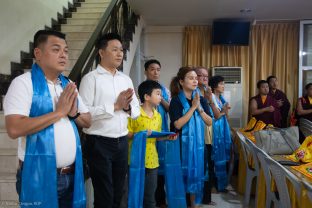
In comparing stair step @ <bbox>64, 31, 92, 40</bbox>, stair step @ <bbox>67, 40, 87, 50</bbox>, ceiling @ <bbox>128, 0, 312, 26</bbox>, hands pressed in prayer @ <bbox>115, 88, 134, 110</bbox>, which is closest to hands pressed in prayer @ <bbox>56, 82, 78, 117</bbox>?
hands pressed in prayer @ <bbox>115, 88, 134, 110</bbox>

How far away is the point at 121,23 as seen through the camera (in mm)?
4199

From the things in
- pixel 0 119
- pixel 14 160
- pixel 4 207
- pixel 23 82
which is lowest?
pixel 4 207

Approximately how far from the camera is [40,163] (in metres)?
1.32

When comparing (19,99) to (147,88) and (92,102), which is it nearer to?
(92,102)

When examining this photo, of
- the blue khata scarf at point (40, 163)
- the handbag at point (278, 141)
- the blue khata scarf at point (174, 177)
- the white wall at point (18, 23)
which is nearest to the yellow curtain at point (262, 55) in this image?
the white wall at point (18, 23)

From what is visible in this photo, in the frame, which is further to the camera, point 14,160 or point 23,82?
point 14,160

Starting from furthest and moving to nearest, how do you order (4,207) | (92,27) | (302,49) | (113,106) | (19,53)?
(302,49) < (92,27) < (19,53) < (4,207) < (113,106)

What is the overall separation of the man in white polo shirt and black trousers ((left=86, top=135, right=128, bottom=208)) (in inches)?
12.1

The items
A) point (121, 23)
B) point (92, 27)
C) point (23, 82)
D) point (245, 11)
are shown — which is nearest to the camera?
point (23, 82)

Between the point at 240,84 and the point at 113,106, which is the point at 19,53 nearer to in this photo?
the point at 113,106

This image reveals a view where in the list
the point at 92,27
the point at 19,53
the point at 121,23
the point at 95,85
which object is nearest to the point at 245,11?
the point at 121,23

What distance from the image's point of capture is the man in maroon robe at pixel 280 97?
5094 mm

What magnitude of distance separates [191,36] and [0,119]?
4.23 m

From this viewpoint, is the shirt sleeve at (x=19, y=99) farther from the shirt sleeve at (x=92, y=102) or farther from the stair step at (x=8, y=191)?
the stair step at (x=8, y=191)
